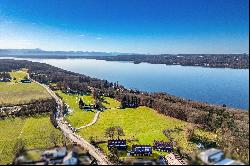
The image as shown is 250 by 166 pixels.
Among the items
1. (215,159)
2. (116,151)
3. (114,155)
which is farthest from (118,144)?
(215,159)

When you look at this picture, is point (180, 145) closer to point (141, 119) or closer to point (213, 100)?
point (141, 119)

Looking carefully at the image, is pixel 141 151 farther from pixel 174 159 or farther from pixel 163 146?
pixel 174 159


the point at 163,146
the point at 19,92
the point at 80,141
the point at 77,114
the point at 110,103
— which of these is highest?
the point at 19,92

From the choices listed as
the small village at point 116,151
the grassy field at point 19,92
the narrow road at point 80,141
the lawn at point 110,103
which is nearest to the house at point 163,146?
the small village at point 116,151

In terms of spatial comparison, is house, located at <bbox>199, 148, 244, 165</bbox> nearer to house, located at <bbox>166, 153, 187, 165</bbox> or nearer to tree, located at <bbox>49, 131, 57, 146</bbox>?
house, located at <bbox>166, 153, 187, 165</bbox>

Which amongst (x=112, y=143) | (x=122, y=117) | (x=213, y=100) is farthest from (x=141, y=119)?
(x=213, y=100)

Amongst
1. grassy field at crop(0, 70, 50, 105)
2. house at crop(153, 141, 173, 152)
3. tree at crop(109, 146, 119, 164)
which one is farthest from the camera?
grassy field at crop(0, 70, 50, 105)

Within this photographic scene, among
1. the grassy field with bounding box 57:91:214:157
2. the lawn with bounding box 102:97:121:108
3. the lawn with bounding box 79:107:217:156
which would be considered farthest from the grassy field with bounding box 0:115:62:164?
the lawn with bounding box 102:97:121:108

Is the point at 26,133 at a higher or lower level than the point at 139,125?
higher
